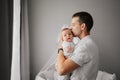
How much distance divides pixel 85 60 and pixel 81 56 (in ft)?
0.18

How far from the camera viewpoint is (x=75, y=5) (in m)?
3.15

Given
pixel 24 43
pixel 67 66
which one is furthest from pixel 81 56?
pixel 24 43

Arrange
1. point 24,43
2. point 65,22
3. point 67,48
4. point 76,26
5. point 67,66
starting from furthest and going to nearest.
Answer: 1. point 65,22
2. point 24,43
3. point 67,48
4. point 76,26
5. point 67,66

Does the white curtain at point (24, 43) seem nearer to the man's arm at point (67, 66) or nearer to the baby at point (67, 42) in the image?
the baby at point (67, 42)

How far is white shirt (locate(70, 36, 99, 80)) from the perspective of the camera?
1.65m

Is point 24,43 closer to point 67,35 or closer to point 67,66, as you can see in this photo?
point 67,35

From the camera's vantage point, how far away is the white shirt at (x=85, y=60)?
5.41ft

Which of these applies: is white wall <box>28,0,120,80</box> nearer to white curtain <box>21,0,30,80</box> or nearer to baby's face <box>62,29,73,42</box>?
white curtain <box>21,0,30,80</box>

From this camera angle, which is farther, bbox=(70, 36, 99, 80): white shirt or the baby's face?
the baby's face

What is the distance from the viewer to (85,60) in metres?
1.67

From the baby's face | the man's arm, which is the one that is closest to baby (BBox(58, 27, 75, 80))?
the baby's face

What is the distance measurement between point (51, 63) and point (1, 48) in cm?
141

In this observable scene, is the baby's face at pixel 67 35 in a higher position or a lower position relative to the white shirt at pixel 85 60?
higher

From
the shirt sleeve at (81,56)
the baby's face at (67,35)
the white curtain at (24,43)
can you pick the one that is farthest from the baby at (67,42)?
the white curtain at (24,43)
